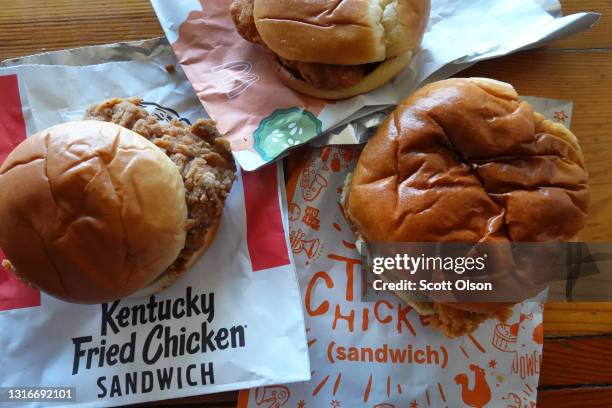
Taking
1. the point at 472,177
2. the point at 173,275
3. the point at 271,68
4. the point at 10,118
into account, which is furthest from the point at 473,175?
the point at 10,118

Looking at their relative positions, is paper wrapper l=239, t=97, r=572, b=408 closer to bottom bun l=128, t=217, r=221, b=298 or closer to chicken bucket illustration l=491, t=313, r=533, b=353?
chicken bucket illustration l=491, t=313, r=533, b=353

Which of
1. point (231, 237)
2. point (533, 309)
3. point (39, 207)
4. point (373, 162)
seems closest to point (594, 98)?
point (533, 309)

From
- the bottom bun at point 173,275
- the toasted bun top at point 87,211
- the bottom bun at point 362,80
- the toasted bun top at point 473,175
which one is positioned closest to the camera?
the toasted bun top at point 87,211

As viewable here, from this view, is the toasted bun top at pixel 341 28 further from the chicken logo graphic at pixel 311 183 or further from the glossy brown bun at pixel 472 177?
the chicken logo graphic at pixel 311 183

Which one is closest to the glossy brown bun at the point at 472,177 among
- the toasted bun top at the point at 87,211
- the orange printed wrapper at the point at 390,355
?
the orange printed wrapper at the point at 390,355

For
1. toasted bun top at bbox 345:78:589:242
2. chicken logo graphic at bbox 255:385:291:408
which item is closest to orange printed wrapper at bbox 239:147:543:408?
chicken logo graphic at bbox 255:385:291:408

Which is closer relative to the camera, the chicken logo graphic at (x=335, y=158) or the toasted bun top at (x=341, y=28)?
A: the toasted bun top at (x=341, y=28)

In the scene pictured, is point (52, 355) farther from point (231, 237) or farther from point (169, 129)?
point (169, 129)
